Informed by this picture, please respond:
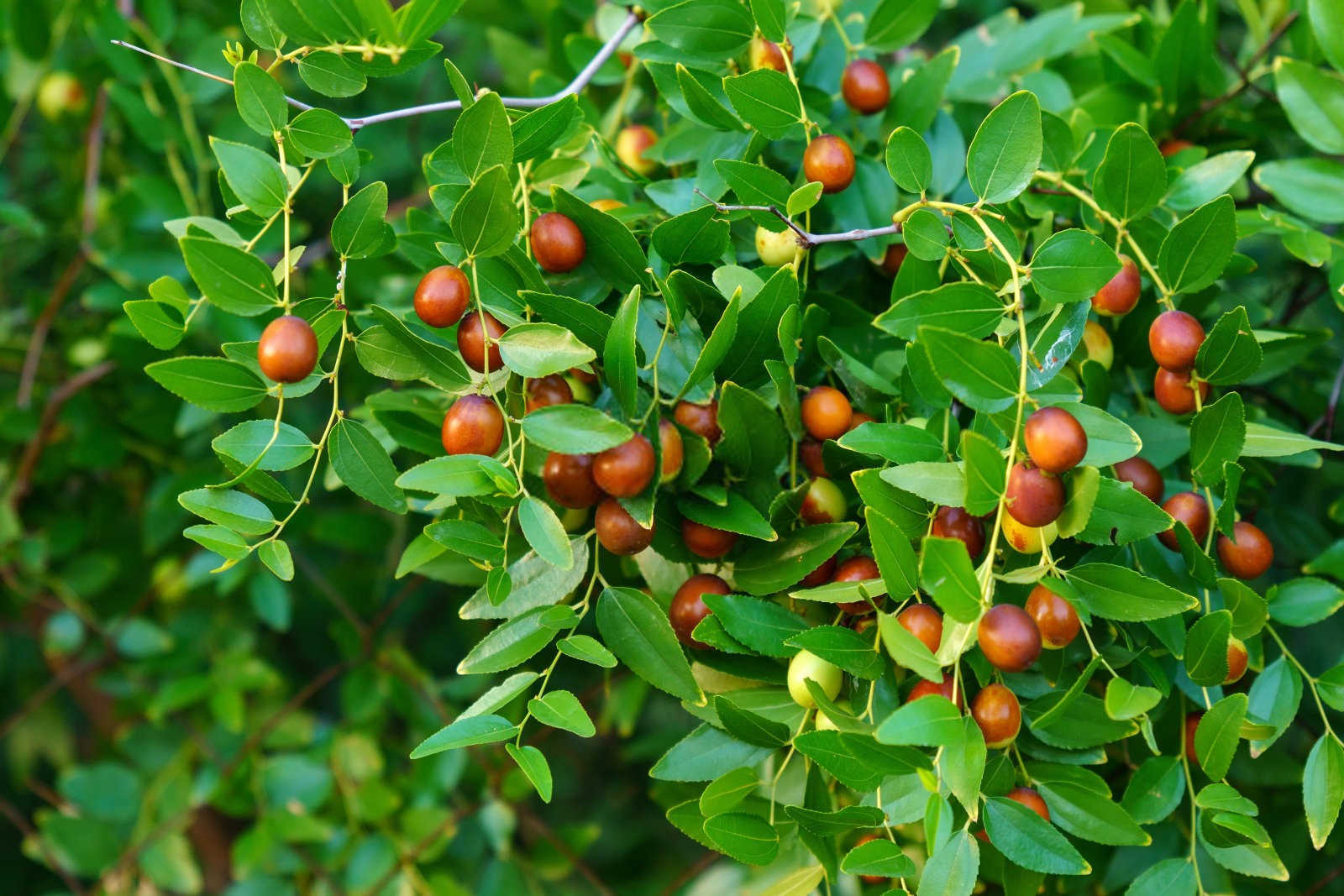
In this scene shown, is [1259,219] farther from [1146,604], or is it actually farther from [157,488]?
[157,488]

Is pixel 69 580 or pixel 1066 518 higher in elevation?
pixel 1066 518

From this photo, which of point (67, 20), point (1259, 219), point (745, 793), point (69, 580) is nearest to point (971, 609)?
point (745, 793)

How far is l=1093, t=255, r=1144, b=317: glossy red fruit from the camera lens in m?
0.61

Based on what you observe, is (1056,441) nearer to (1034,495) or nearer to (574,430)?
(1034,495)

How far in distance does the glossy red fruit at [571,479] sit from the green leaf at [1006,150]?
242mm

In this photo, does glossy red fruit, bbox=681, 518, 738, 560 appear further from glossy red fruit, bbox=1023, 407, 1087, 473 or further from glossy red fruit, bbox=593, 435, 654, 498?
glossy red fruit, bbox=1023, 407, 1087, 473

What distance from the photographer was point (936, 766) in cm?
49

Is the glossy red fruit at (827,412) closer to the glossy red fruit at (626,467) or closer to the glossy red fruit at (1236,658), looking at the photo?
the glossy red fruit at (626,467)

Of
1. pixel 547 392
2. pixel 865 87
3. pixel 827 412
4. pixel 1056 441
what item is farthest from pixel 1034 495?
pixel 865 87

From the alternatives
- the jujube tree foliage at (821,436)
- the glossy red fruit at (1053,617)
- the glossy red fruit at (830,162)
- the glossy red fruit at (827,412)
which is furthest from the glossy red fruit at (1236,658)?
the glossy red fruit at (830,162)

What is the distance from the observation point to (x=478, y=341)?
555mm

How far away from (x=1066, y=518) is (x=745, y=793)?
0.23 meters

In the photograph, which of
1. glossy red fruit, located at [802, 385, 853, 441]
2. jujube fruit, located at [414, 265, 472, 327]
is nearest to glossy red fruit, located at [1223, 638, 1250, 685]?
glossy red fruit, located at [802, 385, 853, 441]

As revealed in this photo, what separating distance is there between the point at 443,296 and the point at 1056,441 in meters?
0.30
